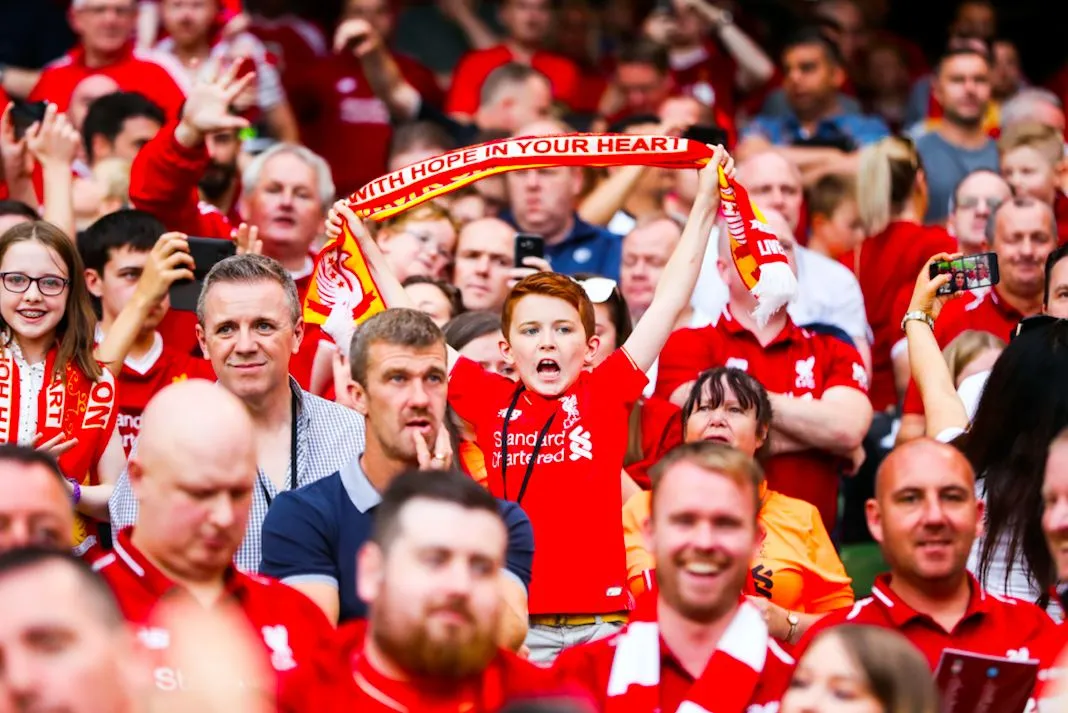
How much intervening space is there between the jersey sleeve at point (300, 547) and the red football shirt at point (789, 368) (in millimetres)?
2220

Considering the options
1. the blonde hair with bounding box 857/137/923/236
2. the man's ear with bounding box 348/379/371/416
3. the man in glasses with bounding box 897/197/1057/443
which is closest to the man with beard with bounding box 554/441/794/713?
the man's ear with bounding box 348/379/371/416

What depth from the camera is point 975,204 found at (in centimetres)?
928

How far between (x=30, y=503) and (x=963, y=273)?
11.3ft

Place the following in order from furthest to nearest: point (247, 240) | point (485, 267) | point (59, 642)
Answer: point (485, 267) < point (247, 240) < point (59, 642)

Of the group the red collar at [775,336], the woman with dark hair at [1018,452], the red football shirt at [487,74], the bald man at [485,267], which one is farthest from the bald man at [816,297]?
the red football shirt at [487,74]

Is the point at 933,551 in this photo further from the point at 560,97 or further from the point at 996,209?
the point at 560,97

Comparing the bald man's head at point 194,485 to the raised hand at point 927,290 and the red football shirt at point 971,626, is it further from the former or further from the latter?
the raised hand at point 927,290

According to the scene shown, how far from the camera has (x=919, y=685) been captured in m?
4.71

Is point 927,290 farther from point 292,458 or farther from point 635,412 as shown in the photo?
point 292,458

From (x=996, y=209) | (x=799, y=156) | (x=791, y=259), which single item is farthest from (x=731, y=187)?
(x=799, y=156)

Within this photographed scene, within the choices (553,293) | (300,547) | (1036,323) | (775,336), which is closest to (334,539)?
(300,547)

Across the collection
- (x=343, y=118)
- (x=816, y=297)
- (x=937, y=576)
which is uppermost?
(x=343, y=118)

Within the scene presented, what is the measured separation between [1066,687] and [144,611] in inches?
90.9

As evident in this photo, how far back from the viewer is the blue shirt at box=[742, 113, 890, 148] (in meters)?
11.0
